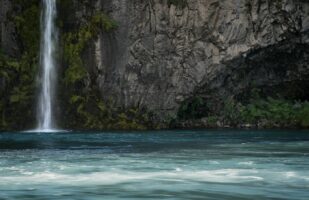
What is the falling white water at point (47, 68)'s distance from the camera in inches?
1447

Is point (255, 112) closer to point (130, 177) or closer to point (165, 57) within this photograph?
point (165, 57)

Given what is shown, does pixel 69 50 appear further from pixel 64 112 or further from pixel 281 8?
pixel 281 8

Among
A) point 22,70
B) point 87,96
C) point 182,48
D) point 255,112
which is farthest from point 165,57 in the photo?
point 22,70

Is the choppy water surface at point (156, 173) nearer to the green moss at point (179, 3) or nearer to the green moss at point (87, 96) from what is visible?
the green moss at point (87, 96)

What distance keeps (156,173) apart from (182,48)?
2562 centimetres

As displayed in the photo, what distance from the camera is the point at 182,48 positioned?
3803cm

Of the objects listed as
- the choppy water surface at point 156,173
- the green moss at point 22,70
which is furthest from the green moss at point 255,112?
the choppy water surface at point 156,173

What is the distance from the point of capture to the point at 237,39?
37344mm

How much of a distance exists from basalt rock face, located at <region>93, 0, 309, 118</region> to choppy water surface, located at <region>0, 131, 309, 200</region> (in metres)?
18.3

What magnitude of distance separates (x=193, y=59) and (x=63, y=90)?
25.8ft

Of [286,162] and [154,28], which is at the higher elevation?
[154,28]

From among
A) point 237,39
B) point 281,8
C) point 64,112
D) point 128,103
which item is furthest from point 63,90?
point 281,8

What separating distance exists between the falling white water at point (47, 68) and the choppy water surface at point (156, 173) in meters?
17.3

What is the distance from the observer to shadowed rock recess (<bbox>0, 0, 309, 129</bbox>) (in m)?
37.2
